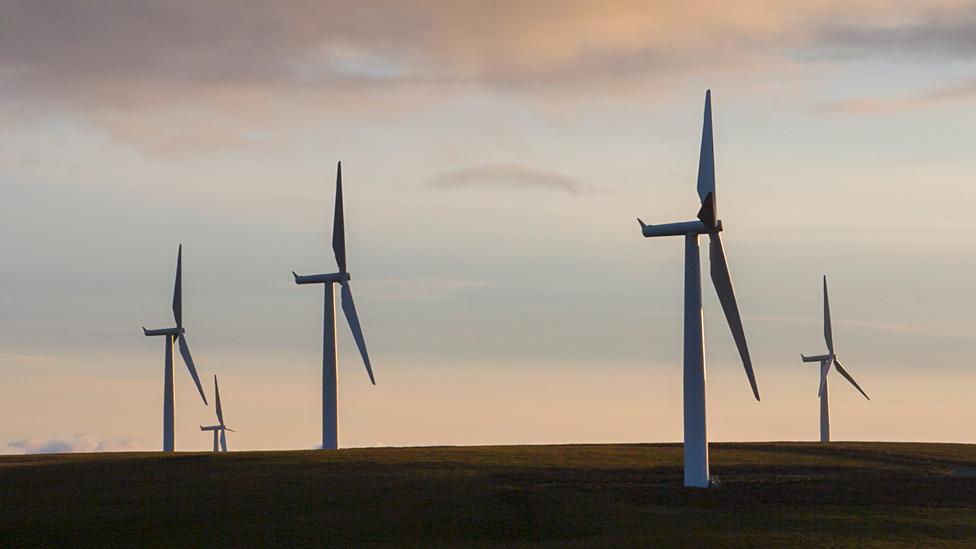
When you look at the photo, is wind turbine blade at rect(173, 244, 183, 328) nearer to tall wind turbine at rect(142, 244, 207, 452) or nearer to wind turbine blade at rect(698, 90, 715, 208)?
tall wind turbine at rect(142, 244, 207, 452)

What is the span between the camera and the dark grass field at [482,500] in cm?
5909

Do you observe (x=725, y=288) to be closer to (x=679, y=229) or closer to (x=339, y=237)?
(x=679, y=229)

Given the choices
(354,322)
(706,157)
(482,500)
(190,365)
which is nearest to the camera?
(482,500)

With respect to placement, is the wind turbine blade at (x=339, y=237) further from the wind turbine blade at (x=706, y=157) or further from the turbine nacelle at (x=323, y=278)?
the wind turbine blade at (x=706, y=157)

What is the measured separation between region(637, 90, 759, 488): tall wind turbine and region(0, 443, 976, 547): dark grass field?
2295 millimetres

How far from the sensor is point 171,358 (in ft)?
395

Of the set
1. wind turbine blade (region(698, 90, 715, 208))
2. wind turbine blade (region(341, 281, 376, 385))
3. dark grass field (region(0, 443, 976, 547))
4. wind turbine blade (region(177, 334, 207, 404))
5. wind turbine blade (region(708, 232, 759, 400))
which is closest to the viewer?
dark grass field (region(0, 443, 976, 547))

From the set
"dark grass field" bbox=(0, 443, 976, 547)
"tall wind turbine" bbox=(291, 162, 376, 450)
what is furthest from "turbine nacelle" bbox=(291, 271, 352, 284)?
"dark grass field" bbox=(0, 443, 976, 547)

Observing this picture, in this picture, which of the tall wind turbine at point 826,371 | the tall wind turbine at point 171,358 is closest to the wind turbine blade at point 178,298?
the tall wind turbine at point 171,358

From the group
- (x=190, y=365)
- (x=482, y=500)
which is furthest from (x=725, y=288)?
(x=190, y=365)

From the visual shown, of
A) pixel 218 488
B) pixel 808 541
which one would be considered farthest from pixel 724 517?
pixel 218 488

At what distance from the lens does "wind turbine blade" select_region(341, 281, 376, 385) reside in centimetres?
9722

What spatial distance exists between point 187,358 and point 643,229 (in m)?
56.2

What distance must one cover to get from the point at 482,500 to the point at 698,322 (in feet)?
44.6
